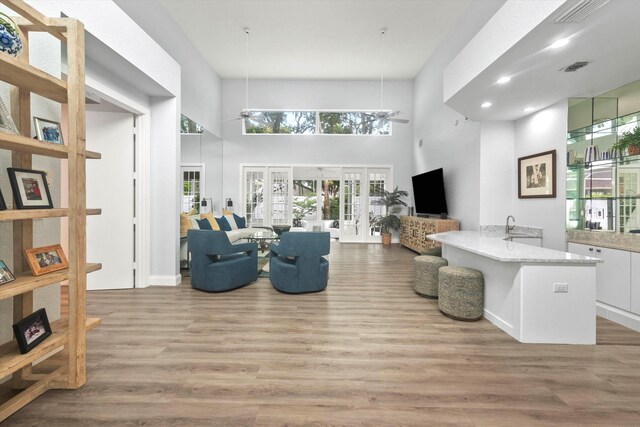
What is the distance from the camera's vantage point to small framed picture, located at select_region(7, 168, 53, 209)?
5.33ft

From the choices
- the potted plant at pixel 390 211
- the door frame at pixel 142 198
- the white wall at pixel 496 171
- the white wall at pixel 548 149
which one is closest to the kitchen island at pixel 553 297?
the white wall at pixel 548 149

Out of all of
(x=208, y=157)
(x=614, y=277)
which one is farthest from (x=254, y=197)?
(x=614, y=277)

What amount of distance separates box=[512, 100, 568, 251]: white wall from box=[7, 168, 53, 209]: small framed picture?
5.38 m

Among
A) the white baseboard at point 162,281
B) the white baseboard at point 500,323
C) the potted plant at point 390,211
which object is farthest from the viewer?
the potted plant at point 390,211

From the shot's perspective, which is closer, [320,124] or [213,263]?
[213,263]

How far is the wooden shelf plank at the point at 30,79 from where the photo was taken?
59.1 inches

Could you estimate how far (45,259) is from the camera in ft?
5.92

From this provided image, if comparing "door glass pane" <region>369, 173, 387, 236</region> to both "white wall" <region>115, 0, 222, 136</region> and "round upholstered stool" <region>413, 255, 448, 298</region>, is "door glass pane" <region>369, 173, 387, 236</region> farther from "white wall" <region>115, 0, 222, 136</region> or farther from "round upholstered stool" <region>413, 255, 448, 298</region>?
"round upholstered stool" <region>413, 255, 448, 298</region>

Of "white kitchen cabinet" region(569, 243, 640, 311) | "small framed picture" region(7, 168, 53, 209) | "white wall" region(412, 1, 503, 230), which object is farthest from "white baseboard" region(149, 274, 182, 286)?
"white kitchen cabinet" region(569, 243, 640, 311)

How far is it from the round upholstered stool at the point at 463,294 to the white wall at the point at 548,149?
1773mm

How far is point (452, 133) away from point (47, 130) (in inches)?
250

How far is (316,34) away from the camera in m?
6.21

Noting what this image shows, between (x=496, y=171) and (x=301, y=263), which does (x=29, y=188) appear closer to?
(x=301, y=263)

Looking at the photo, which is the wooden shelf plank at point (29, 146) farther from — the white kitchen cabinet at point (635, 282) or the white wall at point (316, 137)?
the white wall at point (316, 137)
